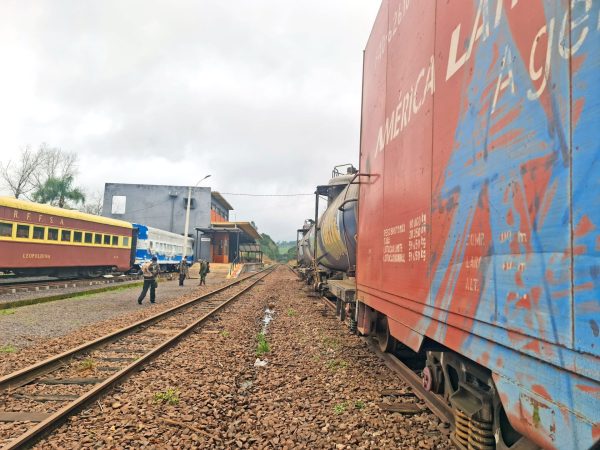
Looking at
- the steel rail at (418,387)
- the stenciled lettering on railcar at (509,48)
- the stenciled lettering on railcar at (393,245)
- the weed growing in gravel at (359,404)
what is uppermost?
the stenciled lettering on railcar at (509,48)

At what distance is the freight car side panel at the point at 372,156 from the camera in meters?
4.53

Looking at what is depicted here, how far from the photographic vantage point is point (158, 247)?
29.7 meters

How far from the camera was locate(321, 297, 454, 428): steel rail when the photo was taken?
3.68 metres

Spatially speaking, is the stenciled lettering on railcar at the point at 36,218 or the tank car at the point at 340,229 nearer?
the tank car at the point at 340,229

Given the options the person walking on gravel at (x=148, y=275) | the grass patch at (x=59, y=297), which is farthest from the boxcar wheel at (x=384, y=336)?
the grass patch at (x=59, y=297)

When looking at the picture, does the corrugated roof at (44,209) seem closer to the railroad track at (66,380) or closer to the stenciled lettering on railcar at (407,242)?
the railroad track at (66,380)

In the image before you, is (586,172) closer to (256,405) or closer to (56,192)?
(256,405)

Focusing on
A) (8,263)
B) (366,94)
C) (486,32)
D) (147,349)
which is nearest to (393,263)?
(486,32)

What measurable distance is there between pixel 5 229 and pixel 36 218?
168 cm

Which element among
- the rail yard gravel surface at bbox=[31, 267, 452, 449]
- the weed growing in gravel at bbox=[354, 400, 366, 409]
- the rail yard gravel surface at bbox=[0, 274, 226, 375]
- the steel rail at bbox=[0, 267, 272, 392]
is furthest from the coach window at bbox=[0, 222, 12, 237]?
the weed growing in gravel at bbox=[354, 400, 366, 409]

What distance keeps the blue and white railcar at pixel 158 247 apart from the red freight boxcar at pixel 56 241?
8.65 feet

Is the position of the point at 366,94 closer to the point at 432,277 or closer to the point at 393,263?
the point at 393,263

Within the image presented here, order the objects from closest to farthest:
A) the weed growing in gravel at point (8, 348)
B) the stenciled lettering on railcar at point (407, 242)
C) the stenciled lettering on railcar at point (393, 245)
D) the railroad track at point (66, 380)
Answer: the stenciled lettering on railcar at point (407, 242) → the stenciled lettering on railcar at point (393, 245) → the railroad track at point (66, 380) → the weed growing in gravel at point (8, 348)

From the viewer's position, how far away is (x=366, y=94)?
18.9 feet
